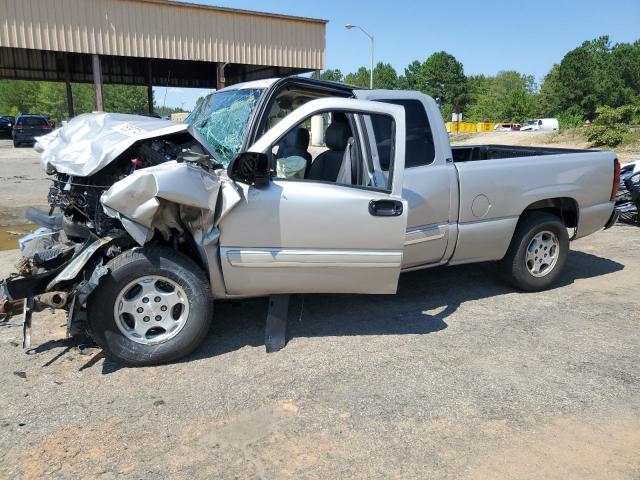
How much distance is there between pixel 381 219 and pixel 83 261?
2188 mm

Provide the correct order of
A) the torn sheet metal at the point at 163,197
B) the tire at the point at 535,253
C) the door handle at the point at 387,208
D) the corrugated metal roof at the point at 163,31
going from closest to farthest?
the torn sheet metal at the point at 163,197
the door handle at the point at 387,208
the tire at the point at 535,253
the corrugated metal roof at the point at 163,31

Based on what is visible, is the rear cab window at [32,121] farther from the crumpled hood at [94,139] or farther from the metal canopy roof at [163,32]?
the crumpled hood at [94,139]

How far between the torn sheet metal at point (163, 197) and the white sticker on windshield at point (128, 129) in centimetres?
44

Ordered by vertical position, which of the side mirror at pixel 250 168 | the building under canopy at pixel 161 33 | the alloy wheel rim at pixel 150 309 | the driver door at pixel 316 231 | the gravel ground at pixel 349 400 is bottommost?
the gravel ground at pixel 349 400

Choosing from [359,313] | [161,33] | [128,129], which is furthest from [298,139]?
[161,33]

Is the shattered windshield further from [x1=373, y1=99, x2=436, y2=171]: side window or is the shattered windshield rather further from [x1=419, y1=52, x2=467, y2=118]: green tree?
[x1=419, y1=52, x2=467, y2=118]: green tree

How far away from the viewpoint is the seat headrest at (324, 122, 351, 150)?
4457mm

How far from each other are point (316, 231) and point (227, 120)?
4.58 feet

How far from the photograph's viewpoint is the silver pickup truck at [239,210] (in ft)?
12.0

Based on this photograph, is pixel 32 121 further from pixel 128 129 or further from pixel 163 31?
pixel 128 129

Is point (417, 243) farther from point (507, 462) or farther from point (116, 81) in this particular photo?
point (116, 81)

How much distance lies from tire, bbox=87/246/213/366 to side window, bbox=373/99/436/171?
2.22 m

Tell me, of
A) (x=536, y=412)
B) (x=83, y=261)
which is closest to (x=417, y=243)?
(x=536, y=412)

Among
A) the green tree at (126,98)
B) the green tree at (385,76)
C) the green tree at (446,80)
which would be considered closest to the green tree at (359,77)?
the green tree at (385,76)
